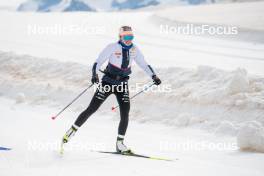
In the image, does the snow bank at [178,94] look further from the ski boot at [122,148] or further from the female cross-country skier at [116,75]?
the female cross-country skier at [116,75]

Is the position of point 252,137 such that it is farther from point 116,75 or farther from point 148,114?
point 148,114

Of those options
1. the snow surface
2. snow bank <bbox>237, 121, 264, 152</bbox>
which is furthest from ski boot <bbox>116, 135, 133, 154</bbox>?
snow bank <bbox>237, 121, 264, 152</bbox>

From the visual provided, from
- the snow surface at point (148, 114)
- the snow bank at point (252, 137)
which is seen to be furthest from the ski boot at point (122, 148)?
the snow bank at point (252, 137)

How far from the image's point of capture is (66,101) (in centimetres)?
1338

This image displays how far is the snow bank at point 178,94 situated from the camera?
33.7ft

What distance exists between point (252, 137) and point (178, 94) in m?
3.61

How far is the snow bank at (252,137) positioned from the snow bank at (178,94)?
4 centimetres

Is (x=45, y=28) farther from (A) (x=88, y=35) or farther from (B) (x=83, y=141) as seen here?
(B) (x=83, y=141)

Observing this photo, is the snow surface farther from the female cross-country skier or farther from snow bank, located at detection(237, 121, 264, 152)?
the female cross-country skier

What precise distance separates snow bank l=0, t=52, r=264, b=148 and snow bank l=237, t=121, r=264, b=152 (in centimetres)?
4

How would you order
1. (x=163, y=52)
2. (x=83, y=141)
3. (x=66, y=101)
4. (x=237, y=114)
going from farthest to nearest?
(x=163, y=52)
(x=66, y=101)
(x=237, y=114)
(x=83, y=141)

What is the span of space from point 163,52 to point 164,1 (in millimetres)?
170174

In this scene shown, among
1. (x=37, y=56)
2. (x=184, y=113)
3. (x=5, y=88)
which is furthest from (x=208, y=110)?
(x=37, y=56)

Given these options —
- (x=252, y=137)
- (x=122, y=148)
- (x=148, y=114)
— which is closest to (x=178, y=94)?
(x=148, y=114)
